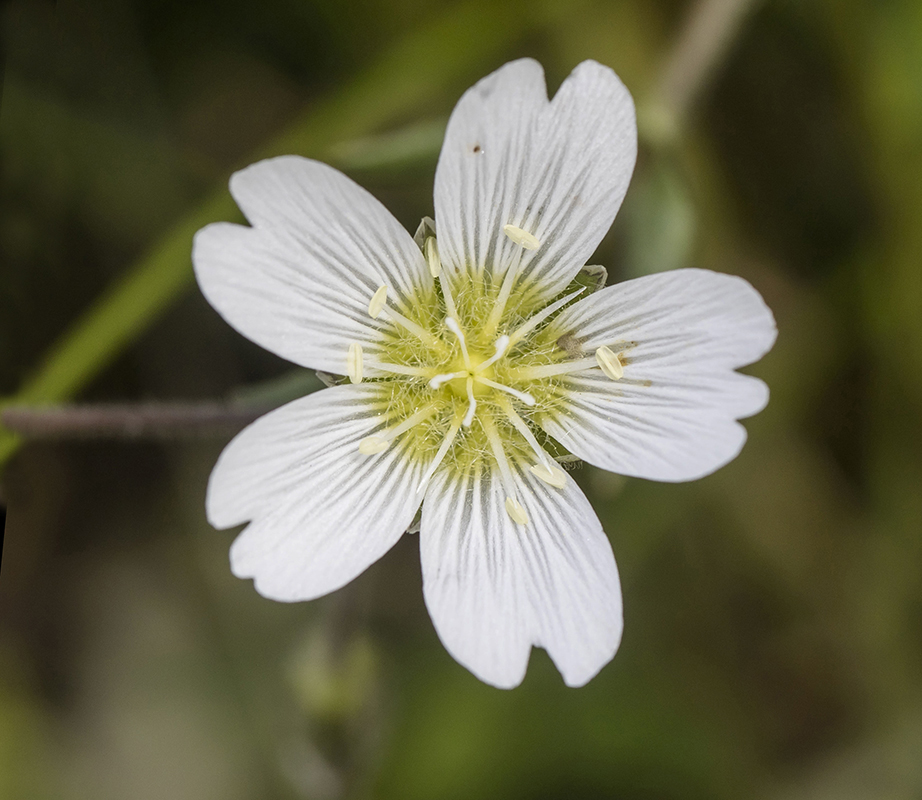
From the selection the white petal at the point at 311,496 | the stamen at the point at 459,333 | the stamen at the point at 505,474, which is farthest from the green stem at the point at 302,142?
the stamen at the point at 505,474

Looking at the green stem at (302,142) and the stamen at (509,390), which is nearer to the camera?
the stamen at (509,390)

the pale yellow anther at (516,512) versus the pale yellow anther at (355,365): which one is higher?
the pale yellow anther at (355,365)

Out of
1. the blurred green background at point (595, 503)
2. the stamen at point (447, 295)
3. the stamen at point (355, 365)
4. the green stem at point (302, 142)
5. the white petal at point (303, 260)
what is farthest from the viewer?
the blurred green background at point (595, 503)

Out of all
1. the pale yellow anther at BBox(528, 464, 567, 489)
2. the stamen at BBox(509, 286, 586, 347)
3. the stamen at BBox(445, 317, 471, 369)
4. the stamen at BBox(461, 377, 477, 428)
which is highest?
the stamen at BBox(445, 317, 471, 369)

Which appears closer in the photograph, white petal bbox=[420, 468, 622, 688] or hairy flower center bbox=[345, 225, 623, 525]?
white petal bbox=[420, 468, 622, 688]

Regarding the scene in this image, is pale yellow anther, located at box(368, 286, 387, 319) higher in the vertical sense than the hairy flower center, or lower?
higher

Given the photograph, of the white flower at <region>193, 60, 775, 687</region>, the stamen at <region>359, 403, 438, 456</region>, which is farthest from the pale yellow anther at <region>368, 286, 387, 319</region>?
the stamen at <region>359, 403, 438, 456</region>

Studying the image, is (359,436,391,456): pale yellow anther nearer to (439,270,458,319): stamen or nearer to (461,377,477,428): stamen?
(461,377,477,428): stamen

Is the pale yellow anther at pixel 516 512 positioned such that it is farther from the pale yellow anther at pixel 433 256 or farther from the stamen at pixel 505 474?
the pale yellow anther at pixel 433 256
